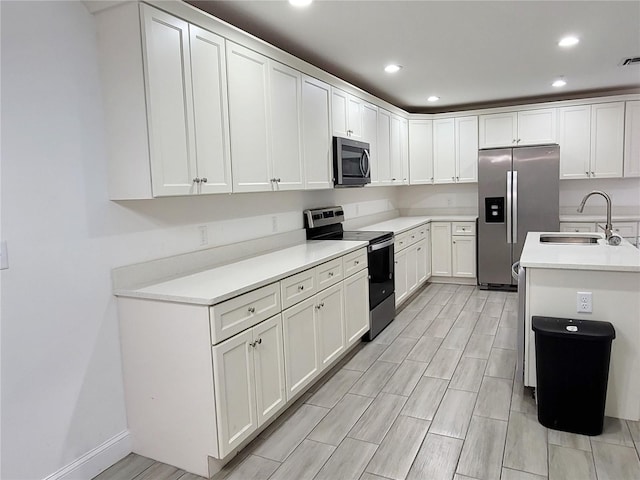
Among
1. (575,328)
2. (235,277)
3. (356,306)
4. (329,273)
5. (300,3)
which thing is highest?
(300,3)

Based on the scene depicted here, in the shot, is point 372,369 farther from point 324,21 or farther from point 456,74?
point 456,74

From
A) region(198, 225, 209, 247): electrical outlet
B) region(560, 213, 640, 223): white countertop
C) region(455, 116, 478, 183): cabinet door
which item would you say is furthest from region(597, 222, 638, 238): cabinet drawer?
region(198, 225, 209, 247): electrical outlet

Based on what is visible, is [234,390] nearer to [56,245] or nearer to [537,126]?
[56,245]

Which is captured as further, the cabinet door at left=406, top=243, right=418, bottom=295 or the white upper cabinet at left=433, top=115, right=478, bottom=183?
the white upper cabinet at left=433, top=115, right=478, bottom=183

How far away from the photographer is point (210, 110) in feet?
8.21

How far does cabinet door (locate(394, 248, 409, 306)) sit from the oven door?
237mm

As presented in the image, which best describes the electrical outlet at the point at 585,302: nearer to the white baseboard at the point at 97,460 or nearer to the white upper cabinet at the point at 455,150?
Result: the white baseboard at the point at 97,460

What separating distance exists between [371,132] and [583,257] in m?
2.63

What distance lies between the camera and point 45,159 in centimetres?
202

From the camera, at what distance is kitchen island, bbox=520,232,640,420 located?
8.27 ft

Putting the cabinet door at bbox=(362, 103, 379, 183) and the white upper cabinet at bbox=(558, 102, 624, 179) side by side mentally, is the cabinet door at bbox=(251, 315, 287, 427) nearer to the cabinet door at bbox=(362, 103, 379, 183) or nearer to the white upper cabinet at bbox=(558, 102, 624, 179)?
the cabinet door at bbox=(362, 103, 379, 183)

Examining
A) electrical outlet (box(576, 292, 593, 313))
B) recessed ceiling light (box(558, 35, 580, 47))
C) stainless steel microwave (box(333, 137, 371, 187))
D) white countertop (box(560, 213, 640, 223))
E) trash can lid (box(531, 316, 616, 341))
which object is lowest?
trash can lid (box(531, 316, 616, 341))

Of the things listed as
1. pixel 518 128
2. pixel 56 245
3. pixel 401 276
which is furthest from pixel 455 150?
pixel 56 245

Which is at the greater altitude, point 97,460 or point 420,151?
point 420,151
